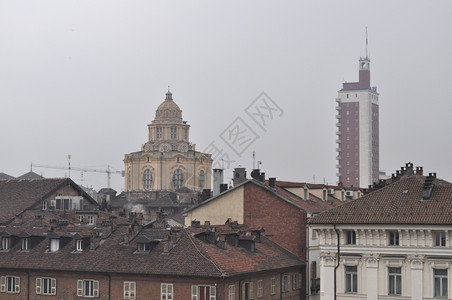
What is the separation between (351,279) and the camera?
180 feet

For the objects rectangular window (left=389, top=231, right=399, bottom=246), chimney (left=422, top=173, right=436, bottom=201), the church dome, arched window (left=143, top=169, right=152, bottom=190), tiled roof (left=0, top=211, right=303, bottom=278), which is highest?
the church dome

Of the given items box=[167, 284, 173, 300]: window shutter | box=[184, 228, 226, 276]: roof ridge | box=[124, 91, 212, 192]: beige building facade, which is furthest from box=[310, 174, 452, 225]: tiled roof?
box=[124, 91, 212, 192]: beige building facade

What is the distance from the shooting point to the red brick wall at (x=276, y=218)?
226ft

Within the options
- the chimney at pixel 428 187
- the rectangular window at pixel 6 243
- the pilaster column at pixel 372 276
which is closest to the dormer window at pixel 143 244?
the rectangular window at pixel 6 243

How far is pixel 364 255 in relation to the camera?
5419 cm

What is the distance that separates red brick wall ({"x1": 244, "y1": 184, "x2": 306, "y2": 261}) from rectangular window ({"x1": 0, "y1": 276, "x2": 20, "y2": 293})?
19574mm

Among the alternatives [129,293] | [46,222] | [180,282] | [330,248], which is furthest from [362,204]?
[46,222]

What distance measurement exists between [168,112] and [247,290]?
5530 inches

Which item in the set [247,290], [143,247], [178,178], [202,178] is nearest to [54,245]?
[143,247]

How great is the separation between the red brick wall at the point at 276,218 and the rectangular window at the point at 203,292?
15.1 m

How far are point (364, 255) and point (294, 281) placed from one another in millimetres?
13211

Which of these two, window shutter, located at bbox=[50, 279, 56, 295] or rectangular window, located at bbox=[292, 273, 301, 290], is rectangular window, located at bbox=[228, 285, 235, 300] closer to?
rectangular window, located at bbox=[292, 273, 301, 290]

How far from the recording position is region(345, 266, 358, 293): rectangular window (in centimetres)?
5459

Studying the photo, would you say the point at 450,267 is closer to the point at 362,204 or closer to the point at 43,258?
the point at 362,204
